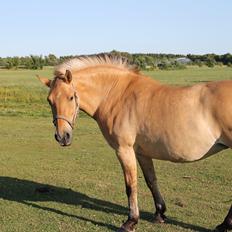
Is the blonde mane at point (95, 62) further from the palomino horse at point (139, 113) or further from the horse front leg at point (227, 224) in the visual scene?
the horse front leg at point (227, 224)

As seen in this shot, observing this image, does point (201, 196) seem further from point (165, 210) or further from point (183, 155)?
point (183, 155)

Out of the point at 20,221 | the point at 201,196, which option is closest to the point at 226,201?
the point at 201,196

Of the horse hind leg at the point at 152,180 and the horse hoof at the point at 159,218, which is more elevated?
the horse hind leg at the point at 152,180

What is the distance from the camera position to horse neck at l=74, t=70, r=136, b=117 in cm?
666

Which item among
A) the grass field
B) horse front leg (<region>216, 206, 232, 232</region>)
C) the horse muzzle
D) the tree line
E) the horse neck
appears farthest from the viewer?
the tree line

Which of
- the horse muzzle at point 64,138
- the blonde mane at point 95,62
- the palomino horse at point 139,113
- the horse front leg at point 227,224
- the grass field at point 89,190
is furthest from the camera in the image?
the grass field at point 89,190

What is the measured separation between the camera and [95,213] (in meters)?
7.46

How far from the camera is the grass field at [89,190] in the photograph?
6996mm

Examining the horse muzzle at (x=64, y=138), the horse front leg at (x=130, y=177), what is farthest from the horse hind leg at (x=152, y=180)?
the horse muzzle at (x=64, y=138)

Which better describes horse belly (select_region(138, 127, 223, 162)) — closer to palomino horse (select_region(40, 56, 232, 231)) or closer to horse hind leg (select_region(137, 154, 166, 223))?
palomino horse (select_region(40, 56, 232, 231))

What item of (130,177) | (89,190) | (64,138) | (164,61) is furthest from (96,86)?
(164,61)

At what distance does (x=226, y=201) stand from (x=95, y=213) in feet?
7.98

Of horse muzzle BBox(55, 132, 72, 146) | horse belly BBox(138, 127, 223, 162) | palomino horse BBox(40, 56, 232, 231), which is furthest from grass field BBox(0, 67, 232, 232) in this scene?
horse muzzle BBox(55, 132, 72, 146)

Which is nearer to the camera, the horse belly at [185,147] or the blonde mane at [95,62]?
the horse belly at [185,147]
